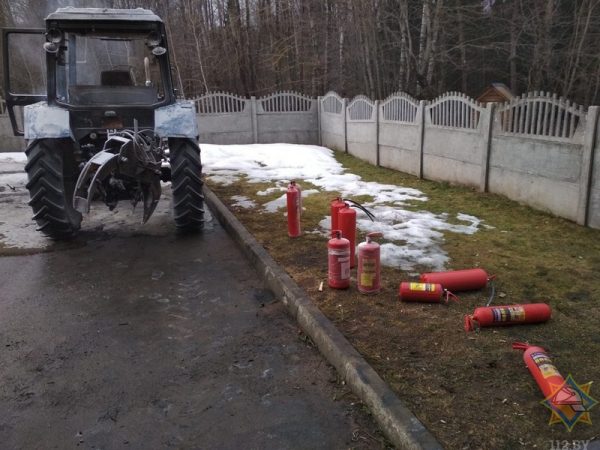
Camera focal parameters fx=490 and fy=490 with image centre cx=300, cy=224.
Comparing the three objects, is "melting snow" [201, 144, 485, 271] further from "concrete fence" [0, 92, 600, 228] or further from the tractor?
the tractor

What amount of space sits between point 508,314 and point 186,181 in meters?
4.14

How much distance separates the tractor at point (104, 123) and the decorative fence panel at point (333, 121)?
7670 millimetres

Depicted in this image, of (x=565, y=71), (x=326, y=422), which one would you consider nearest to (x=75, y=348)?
(x=326, y=422)

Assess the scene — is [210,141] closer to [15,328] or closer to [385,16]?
[385,16]

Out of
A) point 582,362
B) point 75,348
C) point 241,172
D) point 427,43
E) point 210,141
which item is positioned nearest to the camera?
point 582,362

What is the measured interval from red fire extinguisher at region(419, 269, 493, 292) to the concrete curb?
1.09 m

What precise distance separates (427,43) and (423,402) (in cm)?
1394

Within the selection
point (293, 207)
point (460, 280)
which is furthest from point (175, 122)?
point (460, 280)

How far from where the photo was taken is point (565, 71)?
18125mm

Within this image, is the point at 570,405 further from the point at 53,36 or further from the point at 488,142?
the point at 53,36

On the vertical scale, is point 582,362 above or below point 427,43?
below

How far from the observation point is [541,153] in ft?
22.6

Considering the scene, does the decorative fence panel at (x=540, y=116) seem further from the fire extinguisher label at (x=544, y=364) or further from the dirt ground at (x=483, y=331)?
the fire extinguisher label at (x=544, y=364)

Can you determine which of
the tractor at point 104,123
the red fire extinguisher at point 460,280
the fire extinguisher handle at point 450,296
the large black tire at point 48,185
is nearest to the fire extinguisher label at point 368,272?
the red fire extinguisher at point 460,280
